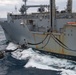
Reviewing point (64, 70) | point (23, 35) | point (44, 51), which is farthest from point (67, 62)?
point (23, 35)

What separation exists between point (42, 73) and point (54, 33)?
6591 millimetres

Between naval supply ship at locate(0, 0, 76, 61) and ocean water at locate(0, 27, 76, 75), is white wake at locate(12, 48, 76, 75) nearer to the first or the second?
ocean water at locate(0, 27, 76, 75)

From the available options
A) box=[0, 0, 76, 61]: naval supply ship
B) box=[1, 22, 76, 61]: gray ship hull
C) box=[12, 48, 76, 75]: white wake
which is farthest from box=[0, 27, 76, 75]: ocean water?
box=[0, 0, 76, 61]: naval supply ship

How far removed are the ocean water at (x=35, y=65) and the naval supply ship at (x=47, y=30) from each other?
1.18 m

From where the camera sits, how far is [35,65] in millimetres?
23203

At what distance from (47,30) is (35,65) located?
6.08m

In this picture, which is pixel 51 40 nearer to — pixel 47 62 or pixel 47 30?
pixel 47 30

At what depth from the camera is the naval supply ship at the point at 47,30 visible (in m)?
24.3

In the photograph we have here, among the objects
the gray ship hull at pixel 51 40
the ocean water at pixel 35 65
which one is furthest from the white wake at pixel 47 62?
the gray ship hull at pixel 51 40

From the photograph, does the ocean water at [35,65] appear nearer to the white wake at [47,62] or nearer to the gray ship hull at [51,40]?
the white wake at [47,62]

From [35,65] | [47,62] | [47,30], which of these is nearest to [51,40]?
[47,30]

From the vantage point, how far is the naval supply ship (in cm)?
2427

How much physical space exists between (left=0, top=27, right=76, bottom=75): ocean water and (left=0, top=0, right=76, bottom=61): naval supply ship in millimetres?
1177

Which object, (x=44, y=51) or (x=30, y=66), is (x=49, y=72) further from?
(x=44, y=51)
